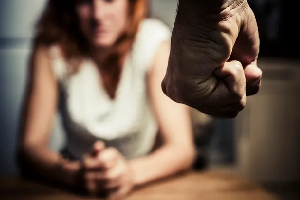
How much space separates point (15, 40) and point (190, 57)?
7.31 feet

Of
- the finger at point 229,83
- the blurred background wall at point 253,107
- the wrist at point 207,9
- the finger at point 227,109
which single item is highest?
the wrist at point 207,9

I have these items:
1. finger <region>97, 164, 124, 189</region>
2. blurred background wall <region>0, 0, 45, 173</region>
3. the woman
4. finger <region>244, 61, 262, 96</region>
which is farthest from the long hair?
blurred background wall <region>0, 0, 45, 173</region>

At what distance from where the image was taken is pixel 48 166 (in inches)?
41.2

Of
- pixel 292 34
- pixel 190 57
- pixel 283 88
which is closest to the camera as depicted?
pixel 190 57

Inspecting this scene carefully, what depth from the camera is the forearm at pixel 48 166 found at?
95cm

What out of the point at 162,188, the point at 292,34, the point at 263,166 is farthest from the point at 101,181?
the point at 292,34

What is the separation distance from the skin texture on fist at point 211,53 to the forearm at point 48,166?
2.18ft

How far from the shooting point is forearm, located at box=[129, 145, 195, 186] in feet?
3.17

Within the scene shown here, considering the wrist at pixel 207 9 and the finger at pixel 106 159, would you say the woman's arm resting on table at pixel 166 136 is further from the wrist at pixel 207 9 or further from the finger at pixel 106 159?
the wrist at pixel 207 9

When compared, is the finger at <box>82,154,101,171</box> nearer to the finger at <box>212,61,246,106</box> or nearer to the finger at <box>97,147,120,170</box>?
the finger at <box>97,147,120,170</box>

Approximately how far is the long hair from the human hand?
0.39 meters

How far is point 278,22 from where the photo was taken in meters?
2.44

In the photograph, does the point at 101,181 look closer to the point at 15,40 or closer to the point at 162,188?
the point at 162,188

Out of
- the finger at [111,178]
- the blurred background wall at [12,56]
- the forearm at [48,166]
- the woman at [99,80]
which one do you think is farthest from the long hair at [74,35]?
the blurred background wall at [12,56]
